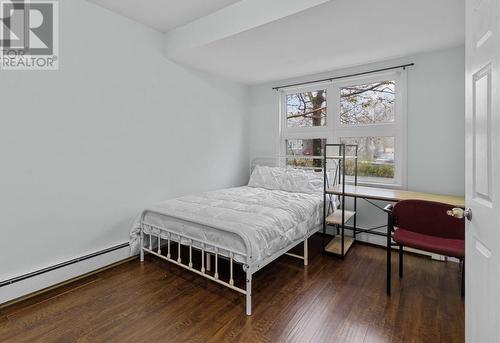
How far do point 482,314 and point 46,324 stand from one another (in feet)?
8.16

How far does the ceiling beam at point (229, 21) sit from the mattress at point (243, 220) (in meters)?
1.66

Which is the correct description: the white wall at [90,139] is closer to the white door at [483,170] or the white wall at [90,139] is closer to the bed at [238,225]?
the bed at [238,225]

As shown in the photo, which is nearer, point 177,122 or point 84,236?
point 84,236

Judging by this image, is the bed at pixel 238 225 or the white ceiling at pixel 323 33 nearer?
the bed at pixel 238 225

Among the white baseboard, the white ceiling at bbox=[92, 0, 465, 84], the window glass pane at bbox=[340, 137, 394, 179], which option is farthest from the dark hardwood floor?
the white ceiling at bbox=[92, 0, 465, 84]

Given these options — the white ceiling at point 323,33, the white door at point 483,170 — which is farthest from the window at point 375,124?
the white door at point 483,170

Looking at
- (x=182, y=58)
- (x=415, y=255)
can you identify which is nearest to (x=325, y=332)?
(x=415, y=255)

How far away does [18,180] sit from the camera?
197cm

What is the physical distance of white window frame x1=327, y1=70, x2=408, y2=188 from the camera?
3.02 meters

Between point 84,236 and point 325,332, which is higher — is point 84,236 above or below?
above

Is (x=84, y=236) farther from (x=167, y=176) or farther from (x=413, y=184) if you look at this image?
(x=413, y=184)

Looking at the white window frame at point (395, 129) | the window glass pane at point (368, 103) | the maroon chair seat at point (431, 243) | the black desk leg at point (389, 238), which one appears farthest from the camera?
the window glass pane at point (368, 103)

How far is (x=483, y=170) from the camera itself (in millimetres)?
1044

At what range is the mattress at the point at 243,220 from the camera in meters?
1.90
